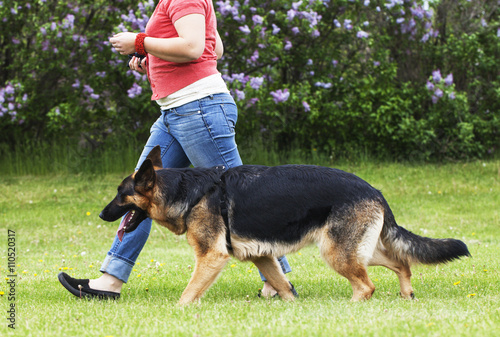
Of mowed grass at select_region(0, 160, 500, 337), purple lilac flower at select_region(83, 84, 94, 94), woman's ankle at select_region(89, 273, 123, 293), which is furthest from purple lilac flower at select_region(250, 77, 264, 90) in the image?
woman's ankle at select_region(89, 273, 123, 293)

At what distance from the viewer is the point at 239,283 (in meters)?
5.64

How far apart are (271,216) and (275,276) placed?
0.67 m

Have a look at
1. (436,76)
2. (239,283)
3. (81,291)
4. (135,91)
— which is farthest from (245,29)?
(81,291)

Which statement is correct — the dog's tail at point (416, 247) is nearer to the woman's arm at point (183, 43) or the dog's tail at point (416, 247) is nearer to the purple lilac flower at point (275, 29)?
the woman's arm at point (183, 43)

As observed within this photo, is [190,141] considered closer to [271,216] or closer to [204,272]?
[271,216]

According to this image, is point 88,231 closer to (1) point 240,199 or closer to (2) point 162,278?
(2) point 162,278

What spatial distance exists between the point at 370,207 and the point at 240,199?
938 millimetres

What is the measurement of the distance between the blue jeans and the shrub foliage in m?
6.75

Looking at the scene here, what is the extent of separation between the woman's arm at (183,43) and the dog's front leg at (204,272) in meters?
1.42

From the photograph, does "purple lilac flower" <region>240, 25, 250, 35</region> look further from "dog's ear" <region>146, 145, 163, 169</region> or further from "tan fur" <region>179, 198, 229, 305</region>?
"tan fur" <region>179, 198, 229, 305</region>

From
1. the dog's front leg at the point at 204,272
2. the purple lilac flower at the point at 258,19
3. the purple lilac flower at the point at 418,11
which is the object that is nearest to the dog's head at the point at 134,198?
the dog's front leg at the point at 204,272

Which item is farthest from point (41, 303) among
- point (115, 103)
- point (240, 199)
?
point (115, 103)

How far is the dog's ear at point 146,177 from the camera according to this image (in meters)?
4.41

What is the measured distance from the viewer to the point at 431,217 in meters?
10.0
